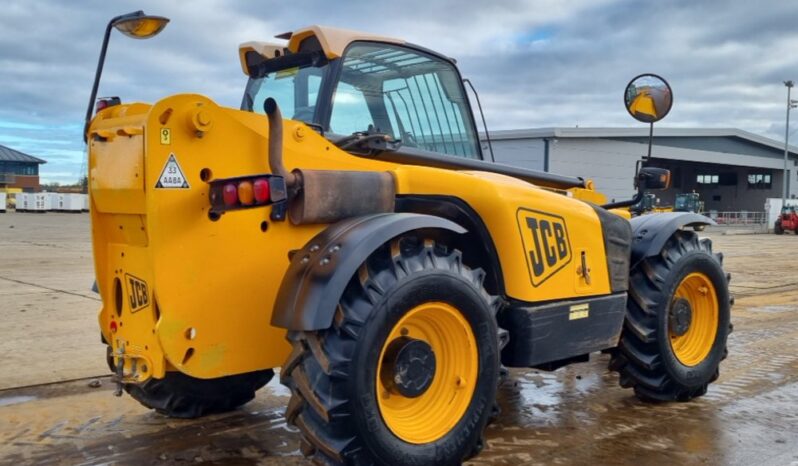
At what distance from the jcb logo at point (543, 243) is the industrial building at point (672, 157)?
16819 millimetres

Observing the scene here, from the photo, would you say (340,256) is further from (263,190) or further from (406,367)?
(406,367)

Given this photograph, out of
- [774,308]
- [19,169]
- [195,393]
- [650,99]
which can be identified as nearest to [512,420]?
[195,393]

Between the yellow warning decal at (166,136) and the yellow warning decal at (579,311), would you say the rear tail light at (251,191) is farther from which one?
the yellow warning decal at (579,311)

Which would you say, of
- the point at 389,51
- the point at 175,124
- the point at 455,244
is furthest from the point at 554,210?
the point at 175,124

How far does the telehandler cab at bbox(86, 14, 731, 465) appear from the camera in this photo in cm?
322

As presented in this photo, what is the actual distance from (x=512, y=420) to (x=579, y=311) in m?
0.92

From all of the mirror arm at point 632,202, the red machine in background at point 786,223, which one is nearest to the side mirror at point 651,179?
the mirror arm at point 632,202

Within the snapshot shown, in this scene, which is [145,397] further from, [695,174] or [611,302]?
[695,174]

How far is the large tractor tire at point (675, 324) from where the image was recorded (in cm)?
500

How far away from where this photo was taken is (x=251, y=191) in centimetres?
315

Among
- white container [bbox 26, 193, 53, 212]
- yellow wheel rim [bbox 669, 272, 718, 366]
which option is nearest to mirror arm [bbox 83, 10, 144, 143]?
yellow wheel rim [bbox 669, 272, 718, 366]

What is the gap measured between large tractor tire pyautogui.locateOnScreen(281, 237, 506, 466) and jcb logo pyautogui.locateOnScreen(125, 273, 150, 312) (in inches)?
29.7

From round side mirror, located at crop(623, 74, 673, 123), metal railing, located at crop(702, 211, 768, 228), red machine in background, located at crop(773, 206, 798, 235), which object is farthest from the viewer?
metal railing, located at crop(702, 211, 768, 228)

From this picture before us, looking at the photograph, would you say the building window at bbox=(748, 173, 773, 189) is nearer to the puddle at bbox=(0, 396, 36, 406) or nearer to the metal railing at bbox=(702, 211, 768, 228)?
the metal railing at bbox=(702, 211, 768, 228)
